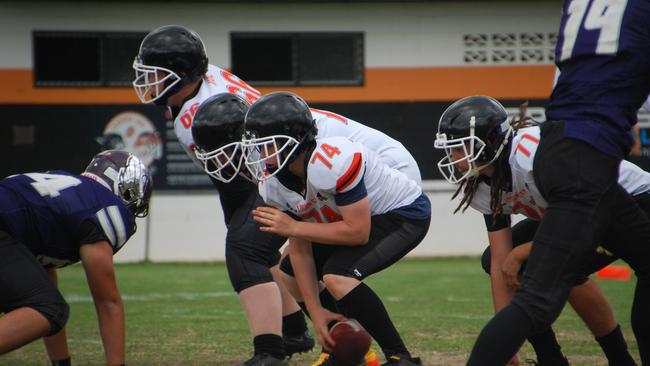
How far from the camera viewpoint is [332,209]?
471cm

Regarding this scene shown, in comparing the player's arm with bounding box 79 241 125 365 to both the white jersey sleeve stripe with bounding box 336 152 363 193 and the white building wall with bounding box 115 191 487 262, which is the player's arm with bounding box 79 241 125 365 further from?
the white building wall with bounding box 115 191 487 262

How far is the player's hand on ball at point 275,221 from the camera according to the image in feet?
14.5

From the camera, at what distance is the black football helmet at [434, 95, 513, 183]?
172 inches

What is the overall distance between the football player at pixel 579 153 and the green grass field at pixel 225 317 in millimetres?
1919

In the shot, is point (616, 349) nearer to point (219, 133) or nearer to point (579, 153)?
point (579, 153)

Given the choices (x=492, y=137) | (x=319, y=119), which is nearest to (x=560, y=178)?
(x=492, y=137)

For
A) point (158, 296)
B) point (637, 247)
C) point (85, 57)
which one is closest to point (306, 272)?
point (637, 247)

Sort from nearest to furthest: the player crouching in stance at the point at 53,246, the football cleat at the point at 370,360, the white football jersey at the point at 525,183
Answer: the player crouching in stance at the point at 53,246, the white football jersey at the point at 525,183, the football cleat at the point at 370,360

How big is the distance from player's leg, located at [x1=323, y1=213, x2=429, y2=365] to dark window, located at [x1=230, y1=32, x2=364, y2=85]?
32.8ft

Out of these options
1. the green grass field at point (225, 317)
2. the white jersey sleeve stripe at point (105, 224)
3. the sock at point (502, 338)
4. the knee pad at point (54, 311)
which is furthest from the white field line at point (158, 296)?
the sock at point (502, 338)

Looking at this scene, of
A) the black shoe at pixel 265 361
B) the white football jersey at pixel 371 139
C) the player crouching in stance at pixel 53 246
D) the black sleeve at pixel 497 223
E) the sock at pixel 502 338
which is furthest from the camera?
the white football jersey at pixel 371 139

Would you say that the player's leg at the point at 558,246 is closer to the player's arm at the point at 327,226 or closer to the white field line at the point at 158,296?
the player's arm at the point at 327,226

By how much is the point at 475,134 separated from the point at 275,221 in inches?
41.1

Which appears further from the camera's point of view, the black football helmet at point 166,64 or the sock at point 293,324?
the sock at point 293,324
